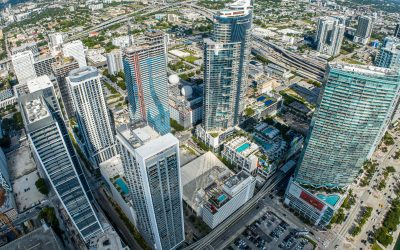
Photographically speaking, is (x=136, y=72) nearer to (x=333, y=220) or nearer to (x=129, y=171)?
(x=129, y=171)

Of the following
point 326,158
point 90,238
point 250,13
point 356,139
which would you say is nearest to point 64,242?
point 90,238

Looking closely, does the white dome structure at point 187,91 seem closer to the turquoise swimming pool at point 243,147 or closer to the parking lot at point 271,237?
the turquoise swimming pool at point 243,147

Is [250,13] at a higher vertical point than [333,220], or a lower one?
higher

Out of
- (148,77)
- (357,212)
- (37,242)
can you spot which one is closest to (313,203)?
(357,212)

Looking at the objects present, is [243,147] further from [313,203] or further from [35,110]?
[35,110]

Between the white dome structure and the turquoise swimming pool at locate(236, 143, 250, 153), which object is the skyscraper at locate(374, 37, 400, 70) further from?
the white dome structure

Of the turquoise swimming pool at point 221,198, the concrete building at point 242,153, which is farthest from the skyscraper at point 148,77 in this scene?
the turquoise swimming pool at point 221,198
